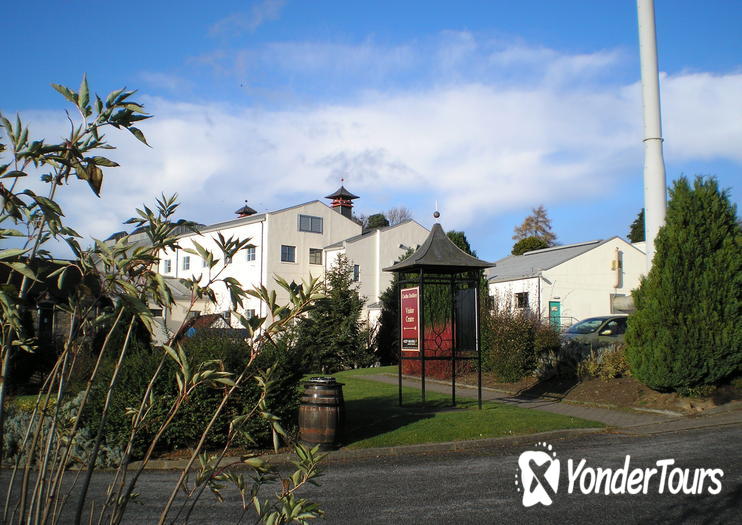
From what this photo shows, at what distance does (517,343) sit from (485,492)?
1134 cm

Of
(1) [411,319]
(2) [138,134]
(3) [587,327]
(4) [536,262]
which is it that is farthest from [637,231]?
(2) [138,134]

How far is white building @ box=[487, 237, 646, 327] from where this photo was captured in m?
36.7

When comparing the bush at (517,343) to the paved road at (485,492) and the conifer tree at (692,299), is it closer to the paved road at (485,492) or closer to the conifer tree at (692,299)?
the conifer tree at (692,299)

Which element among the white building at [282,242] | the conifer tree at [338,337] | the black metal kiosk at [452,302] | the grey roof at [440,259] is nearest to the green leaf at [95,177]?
the black metal kiosk at [452,302]

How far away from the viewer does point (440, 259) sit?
48.0 feet

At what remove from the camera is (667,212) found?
15.3 metres

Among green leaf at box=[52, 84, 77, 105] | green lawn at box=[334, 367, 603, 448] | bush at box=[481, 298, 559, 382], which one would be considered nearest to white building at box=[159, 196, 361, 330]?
bush at box=[481, 298, 559, 382]

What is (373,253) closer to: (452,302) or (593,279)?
(593,279)

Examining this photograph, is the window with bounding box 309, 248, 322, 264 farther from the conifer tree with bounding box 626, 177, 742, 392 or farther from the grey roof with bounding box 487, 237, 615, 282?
the conifer tree with bounding box 626, 177, 742, 392

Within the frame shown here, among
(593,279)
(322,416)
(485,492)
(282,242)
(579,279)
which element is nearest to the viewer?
(485,492)

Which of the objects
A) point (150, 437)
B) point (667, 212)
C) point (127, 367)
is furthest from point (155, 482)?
point (667, 212)

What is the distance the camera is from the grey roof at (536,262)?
37938 millimetres

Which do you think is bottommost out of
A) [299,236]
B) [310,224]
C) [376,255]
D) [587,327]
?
[587,327]

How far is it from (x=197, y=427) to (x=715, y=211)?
11.8 meters
